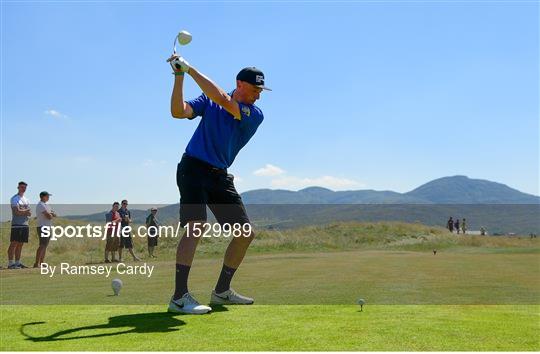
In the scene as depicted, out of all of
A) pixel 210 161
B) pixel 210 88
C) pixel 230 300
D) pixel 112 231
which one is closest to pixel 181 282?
pixel 230 300

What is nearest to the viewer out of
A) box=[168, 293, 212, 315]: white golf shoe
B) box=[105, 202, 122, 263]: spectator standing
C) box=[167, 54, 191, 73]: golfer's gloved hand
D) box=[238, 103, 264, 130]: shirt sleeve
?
box=[167, 54, 191, 73]: golfer's gloved hand

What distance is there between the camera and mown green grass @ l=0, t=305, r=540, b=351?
3975 millimetres

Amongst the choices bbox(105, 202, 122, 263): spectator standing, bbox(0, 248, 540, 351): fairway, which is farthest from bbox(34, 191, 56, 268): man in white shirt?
A: bbox(0, 248, 540, 351): fairway

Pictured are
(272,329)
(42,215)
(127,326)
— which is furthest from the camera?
(42,215)

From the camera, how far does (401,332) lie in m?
4.37

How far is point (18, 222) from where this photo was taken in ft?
54.5

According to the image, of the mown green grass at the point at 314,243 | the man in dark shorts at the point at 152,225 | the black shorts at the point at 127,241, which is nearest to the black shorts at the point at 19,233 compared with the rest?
the black shorts at the point at 127,241

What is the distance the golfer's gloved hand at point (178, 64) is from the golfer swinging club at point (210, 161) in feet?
0.84

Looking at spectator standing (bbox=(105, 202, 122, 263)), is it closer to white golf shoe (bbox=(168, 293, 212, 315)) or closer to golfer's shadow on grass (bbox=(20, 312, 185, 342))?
white golf shoe (bbox=(168, 293, 212, 315))

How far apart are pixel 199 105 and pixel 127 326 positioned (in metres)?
2.18

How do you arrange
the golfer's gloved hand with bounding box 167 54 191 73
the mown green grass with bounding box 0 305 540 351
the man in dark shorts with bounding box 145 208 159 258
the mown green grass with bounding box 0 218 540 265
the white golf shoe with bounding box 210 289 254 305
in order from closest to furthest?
the mown green grass with bounding box 0 305 540 351 < the golfer's gloved hand with bounding box 167 54 191 73 < the white golf shoe with bounding box 210 289 254 305 < the man in dark shorts with bounding box 145 208 159 258 < the mown green grass with bounding box 0 218 540 265

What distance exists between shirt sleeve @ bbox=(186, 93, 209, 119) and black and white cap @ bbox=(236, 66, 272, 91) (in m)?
0.42

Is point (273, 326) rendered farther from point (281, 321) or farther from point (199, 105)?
point (199, 105)

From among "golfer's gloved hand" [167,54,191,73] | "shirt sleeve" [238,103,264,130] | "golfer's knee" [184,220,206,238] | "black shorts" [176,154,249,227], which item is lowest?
"golfer's knee" [184,220,206,238]
